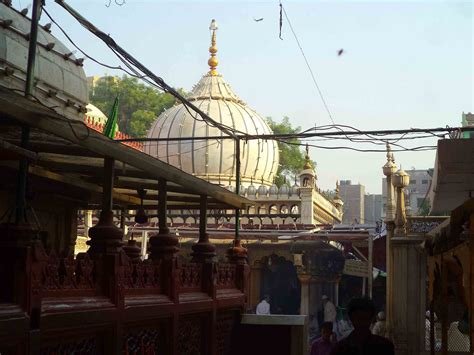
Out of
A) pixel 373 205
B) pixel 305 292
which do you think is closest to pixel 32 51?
pixel 305 292

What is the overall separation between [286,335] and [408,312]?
24.7ft

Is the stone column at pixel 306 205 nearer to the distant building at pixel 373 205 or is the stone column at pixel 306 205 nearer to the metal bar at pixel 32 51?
the metal bar at pixel 32 51

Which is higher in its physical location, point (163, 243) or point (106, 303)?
point (163, 243)

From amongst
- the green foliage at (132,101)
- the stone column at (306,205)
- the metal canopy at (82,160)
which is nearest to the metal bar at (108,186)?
the metal canopy at (82,160)

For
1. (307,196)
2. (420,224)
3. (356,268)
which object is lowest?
(356,268)

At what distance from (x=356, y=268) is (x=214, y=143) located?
43.7ft

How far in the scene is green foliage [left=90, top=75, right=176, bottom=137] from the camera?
56656 mm

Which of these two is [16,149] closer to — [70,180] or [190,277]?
[70,180]

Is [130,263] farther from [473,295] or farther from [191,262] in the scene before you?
[473,295]

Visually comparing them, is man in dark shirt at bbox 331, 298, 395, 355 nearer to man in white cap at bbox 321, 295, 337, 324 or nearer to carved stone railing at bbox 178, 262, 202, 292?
carved stone railing at bbox 178, 262, 202, 292

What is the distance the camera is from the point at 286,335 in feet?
36.1

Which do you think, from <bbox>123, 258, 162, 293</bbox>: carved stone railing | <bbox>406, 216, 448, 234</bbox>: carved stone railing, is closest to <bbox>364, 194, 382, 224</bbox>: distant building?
<bbox>406, 216, 448, 234</bbox>: carved stone railing

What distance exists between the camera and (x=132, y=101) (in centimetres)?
5953

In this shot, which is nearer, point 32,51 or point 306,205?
point 32,51
